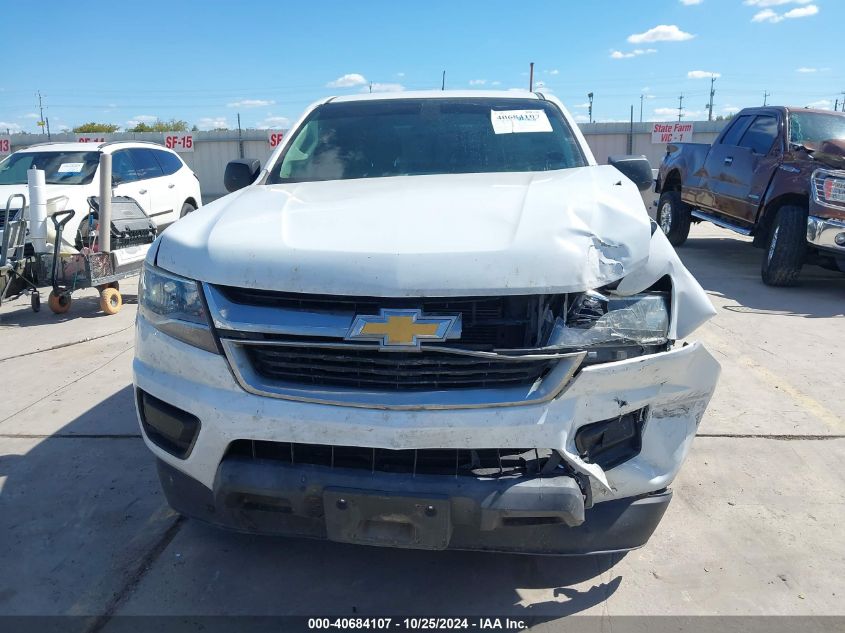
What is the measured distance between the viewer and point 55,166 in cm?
926

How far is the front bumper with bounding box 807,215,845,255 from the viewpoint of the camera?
6766 millimetres

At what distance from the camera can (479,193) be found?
2734mm

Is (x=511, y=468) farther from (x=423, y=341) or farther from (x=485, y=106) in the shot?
(x=485, y=106)

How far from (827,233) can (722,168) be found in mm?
2295

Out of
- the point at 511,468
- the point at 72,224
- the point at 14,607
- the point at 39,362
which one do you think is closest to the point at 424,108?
the point at 511,468

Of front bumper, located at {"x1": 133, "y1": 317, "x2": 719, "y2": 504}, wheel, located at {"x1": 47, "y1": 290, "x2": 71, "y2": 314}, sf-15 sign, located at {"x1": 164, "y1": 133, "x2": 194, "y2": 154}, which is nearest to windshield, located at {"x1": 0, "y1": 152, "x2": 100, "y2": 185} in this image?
wheel, located at {"x1": 47, "y1": 290, "x2": 71, "y2": 314}

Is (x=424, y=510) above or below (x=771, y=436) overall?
above

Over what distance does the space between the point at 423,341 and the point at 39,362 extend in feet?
14.9

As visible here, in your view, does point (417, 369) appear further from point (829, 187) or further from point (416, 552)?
point (829, 187)

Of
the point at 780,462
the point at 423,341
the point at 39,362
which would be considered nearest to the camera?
the point at 423,341

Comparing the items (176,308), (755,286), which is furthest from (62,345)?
(755,286)

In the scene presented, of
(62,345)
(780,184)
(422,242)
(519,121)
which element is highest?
(519,121)

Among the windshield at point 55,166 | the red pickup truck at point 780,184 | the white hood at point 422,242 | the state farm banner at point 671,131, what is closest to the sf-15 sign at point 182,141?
the windshield at point 55,166

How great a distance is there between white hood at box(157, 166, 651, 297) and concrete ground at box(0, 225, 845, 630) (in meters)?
1.18
